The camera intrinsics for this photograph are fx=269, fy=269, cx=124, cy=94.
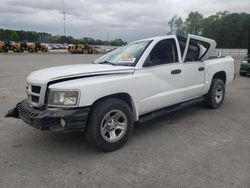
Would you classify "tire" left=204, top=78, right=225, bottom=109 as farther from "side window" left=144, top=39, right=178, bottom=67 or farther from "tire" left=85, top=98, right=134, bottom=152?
"tire" left=85, top=98, right=134, bottom=152

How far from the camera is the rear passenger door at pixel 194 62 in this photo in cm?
548

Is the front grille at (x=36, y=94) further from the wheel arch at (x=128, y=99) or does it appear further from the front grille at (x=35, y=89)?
the wheel arch at (x=128, y=99)

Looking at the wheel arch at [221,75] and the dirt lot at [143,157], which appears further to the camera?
the wheel arch at [221,75]

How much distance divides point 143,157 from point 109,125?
2.31 feet

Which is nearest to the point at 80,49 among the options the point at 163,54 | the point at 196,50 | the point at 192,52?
the point at 196,50

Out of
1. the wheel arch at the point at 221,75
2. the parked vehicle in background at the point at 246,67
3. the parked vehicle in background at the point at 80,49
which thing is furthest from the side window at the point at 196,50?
the parked vehicle in background at the point at 80,49

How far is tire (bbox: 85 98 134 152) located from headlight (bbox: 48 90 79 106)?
1.12 feet

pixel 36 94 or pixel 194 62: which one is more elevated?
pixel 194 62

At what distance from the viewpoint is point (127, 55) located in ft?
16.1

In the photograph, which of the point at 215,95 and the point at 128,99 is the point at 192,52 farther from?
the point at 128,99

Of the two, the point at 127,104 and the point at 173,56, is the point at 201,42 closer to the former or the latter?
the point at 173,56

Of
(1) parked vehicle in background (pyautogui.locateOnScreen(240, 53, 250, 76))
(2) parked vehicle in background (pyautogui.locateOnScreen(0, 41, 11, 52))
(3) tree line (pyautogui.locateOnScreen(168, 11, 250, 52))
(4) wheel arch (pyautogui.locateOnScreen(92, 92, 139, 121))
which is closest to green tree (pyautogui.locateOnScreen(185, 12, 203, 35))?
(3) tree line (pyautogui.locateOnScreen(168, 11, 250, 52))

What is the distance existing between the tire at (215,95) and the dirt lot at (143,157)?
2.76 ft

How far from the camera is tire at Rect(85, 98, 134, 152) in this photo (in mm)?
3846
